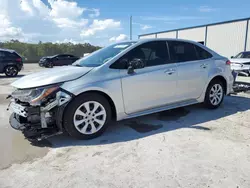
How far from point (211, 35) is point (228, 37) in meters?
2.35

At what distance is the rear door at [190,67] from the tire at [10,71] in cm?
1105

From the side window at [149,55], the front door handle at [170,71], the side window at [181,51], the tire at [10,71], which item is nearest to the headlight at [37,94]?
the side window at [149,55]

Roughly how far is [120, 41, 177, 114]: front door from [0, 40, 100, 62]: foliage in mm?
31884

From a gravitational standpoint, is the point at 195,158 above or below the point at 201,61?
below

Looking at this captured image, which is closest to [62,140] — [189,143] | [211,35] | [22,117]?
[22,117]

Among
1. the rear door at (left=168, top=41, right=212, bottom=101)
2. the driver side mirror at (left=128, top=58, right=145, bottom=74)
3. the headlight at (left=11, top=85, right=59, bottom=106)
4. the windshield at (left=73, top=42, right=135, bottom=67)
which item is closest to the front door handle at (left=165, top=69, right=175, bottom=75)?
the rear door at (left=168, top=41, right=212, bottom=101)

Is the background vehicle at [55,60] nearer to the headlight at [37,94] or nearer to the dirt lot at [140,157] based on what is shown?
the dirt lot at [140,157]

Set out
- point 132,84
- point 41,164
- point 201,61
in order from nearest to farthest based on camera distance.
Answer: point 41,164 → point 132,84 → point 201,61

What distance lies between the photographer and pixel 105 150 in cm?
313

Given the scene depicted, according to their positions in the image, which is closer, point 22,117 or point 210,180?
point 210,180

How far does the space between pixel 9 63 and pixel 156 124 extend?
1119cm

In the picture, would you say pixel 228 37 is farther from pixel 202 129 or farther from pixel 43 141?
pixel 43 141

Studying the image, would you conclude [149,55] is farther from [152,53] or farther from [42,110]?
[42,110]

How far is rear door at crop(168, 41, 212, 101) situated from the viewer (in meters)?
4.36
